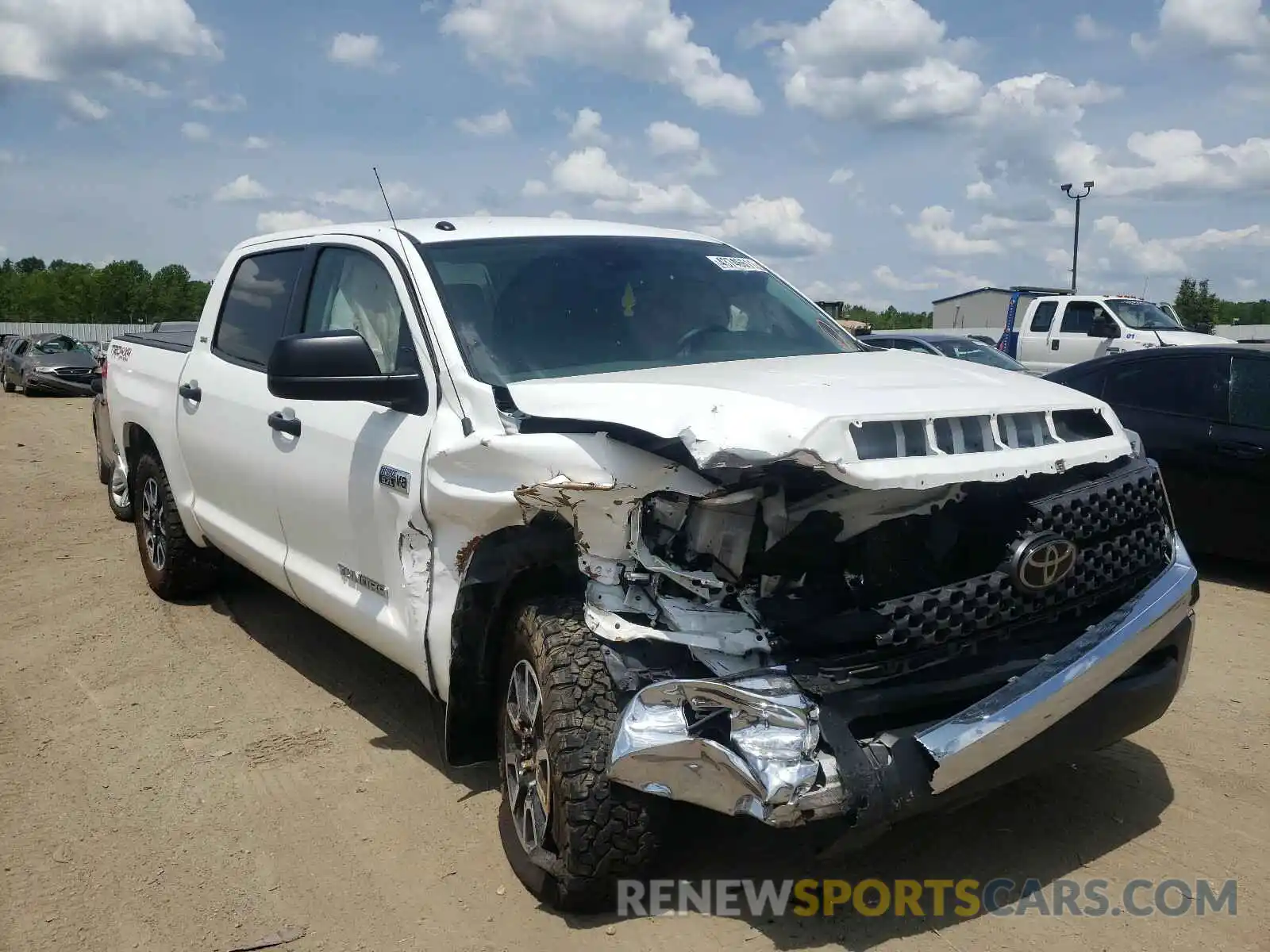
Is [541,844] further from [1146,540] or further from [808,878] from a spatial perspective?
[1146,540]

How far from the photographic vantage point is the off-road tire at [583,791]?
288cm

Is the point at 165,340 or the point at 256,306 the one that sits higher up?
the point at 256,306

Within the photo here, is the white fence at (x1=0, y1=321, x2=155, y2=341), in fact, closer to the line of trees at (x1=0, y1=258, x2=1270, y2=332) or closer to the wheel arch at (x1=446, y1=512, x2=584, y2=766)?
the line of trees at (x1=0, y1=258, x2=1270, y2=332)

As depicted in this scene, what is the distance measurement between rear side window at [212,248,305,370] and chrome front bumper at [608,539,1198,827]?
2.74 meters

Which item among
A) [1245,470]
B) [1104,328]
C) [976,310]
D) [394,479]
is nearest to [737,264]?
[394,479]

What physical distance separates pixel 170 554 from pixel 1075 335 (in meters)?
15.6

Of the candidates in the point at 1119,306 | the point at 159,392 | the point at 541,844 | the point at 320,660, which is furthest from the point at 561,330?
the point at 1119,306

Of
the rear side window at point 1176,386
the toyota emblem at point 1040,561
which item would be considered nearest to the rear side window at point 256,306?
the toyota emblem at point 1040,561

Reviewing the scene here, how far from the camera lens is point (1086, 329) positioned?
18.2 m

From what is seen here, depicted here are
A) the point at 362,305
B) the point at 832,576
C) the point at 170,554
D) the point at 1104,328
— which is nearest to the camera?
the point at 832,576

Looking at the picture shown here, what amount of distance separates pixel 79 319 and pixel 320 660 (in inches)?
3841

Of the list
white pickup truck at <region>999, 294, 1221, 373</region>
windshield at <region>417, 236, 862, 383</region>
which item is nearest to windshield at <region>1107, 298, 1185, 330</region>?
white pickup truck at <region>999, 294, 1221, 373</region>

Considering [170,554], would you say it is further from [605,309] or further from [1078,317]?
[1078,317]

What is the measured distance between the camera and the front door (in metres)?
3.64
